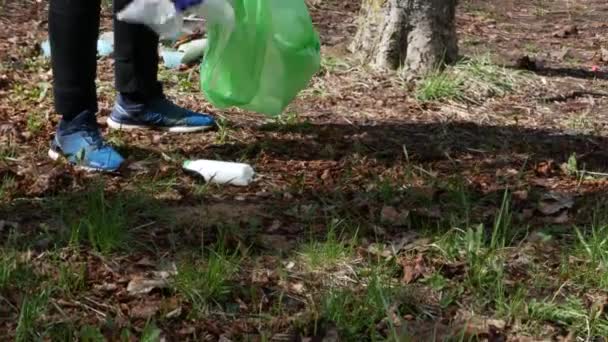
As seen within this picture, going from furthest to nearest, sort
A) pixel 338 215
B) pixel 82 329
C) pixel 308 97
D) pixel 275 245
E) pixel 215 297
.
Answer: pixel 308 97, pixel 338 215, pixel 275 245, pixel 215 297, pixel 82 329

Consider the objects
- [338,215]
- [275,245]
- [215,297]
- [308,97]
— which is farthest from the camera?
[308,97]

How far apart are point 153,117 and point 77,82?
1.69ft

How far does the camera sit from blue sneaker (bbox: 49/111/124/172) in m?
3.16

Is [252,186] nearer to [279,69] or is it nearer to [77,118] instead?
[279,69]

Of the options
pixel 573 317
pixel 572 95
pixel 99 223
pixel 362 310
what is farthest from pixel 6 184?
pixel 572 95

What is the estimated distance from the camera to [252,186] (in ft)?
10.4

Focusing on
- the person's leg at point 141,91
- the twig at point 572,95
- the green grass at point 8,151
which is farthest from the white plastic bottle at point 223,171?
the twig at point 572,95

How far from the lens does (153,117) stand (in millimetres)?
3633

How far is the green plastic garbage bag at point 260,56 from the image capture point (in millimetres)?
3143

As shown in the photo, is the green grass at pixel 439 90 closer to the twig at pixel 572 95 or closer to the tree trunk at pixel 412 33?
the tree trunk at pixel 412 33

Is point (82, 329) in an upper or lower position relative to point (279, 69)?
lower

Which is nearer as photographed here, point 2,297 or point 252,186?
point 2,297

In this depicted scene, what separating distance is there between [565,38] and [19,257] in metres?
4.43

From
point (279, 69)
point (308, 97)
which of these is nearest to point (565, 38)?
point (308, 97)
